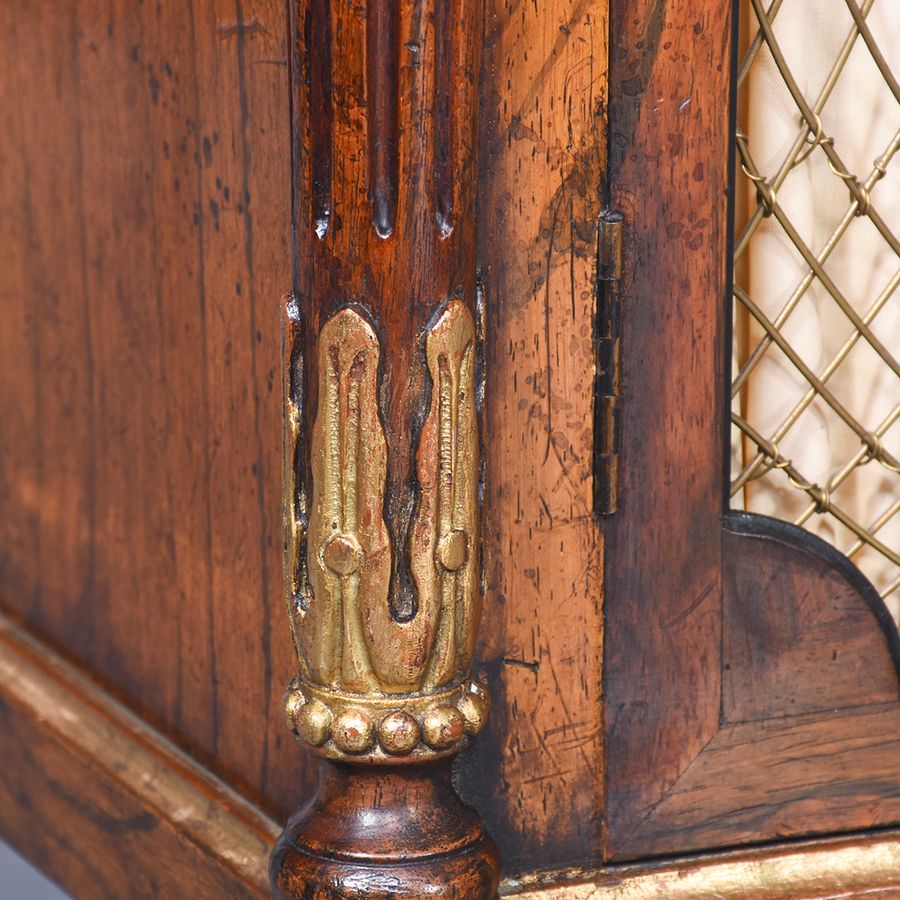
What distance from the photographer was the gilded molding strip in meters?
0.67

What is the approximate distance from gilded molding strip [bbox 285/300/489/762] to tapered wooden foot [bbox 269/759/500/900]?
3 centimetres

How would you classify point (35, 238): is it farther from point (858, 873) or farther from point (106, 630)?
point (858, 873)

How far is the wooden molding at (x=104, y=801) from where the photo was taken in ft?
2.93

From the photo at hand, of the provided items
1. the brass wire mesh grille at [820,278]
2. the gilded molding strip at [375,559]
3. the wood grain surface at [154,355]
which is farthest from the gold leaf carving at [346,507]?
the brass wire mesh grille at [820,278]

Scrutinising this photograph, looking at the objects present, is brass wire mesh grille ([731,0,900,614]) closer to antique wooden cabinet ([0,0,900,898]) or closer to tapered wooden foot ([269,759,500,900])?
antique wooden cabinet ([0,0,900,898])

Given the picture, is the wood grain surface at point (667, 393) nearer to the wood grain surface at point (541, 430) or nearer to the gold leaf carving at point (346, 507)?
the wood grain surface at point (541, 430)

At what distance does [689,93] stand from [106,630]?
0.61 metres

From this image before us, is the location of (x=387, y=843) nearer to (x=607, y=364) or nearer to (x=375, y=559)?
(x=375, y=559)

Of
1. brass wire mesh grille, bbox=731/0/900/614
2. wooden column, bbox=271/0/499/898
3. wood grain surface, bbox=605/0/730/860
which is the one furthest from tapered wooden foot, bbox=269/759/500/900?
brass wire mesh grille, bbox=731/0/900/614

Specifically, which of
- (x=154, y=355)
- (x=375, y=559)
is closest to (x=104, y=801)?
(x=154, y=355)

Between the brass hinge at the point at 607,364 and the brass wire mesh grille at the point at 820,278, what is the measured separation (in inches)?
3.7

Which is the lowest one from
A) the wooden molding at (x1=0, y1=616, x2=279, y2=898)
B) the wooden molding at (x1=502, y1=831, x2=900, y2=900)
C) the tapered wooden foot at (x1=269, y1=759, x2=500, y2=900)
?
the wooden molding at (x1=0, y1=616, x2=279, y2=898)

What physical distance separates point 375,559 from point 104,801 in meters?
0.45

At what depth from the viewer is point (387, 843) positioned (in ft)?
2.30
